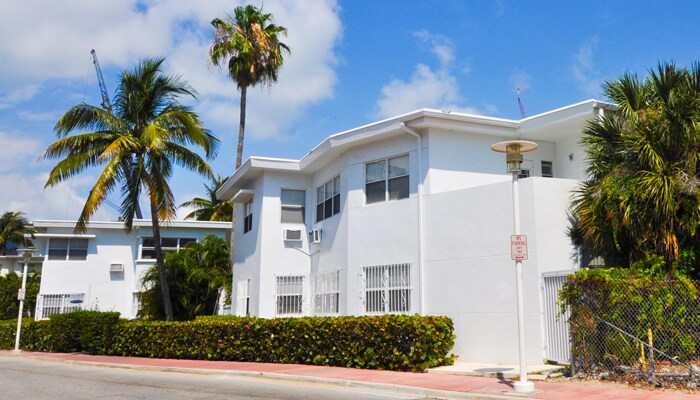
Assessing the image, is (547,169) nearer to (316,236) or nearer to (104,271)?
(316,236)

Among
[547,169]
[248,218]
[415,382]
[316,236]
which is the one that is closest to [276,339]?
[316,236]

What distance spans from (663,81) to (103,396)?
13.1 meters

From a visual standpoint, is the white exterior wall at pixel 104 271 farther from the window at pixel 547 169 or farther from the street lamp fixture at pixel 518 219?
the street lamp fixture at pixel 518 219

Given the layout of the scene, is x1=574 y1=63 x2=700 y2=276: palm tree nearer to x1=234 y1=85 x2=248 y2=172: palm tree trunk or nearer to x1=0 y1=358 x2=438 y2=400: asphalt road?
x1=0 y1=358 x2=438 y2=400: asphalt road

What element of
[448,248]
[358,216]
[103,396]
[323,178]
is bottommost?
[103,396]

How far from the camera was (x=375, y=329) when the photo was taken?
45.0 ft

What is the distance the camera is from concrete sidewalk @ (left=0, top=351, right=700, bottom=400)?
9609mm

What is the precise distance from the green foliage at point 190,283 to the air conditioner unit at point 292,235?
276 inches

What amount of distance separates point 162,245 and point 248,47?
11483 millimetres

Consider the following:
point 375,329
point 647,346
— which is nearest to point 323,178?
point 375,329

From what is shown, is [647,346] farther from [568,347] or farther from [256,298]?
[256,298]

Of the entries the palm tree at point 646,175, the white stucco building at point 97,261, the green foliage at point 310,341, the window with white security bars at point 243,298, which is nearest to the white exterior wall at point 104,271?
the white stucco building at point 97,261

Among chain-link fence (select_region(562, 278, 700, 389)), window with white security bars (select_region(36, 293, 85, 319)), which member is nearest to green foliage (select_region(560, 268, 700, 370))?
chain-link fence (select_region(562, 278, 700, 389))

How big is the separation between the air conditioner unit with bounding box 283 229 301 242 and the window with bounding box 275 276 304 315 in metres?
1.28
